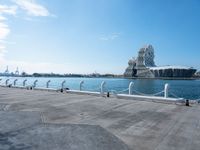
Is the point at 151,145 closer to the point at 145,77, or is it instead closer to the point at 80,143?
the point at 80,143

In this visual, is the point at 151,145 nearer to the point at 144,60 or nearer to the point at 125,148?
the point at 125,148

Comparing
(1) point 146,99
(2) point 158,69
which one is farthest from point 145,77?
(1) point 146,99

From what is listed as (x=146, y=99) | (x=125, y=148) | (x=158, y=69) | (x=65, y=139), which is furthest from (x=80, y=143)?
(x=158, y=69)

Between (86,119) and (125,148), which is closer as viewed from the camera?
(125,148)

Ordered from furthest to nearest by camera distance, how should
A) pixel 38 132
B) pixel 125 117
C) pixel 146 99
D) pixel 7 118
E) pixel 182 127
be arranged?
pixel 146 99 → pixel 125 117 → pixel 7 118 → pixel 182 127 → pixel 38 132

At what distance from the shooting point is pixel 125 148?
552 cm

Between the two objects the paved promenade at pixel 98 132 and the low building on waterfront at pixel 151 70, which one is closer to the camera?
the paved promenade at pixel 98 132

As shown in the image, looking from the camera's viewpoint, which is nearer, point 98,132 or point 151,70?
point 98,132

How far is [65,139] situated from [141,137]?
2.08 metres

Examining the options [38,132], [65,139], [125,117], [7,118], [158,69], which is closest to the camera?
[65,139]

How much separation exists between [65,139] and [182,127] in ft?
13.0

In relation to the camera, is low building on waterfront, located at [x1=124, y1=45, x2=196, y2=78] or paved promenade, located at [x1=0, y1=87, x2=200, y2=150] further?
low building on waterfront, located at [x1=124, y1=45, x2=196, y2=78]

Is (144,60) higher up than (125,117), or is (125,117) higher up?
(144,60)

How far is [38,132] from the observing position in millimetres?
6656
